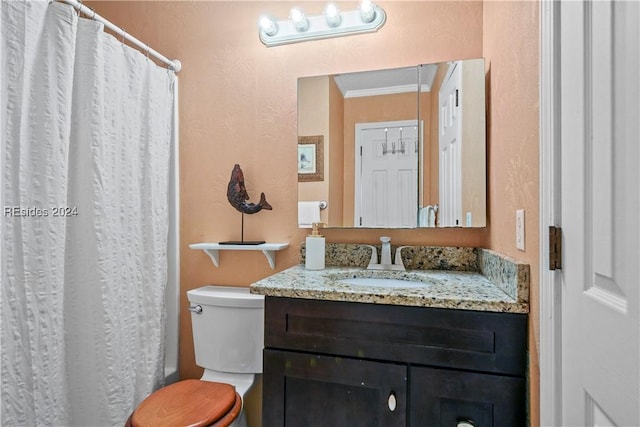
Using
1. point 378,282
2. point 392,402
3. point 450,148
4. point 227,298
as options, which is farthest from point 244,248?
point 450,148

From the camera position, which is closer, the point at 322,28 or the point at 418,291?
the point at 418,291

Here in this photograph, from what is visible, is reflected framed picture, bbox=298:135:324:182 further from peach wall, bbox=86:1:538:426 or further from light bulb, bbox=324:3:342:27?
light bulb, bbox=324:3:342:27

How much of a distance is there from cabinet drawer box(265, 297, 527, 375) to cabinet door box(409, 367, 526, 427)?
28 mm

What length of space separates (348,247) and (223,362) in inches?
29.7

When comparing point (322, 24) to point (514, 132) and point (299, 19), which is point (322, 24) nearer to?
point (299, 19)

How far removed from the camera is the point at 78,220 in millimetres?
1255

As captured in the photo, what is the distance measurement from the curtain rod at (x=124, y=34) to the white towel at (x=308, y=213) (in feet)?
3.30

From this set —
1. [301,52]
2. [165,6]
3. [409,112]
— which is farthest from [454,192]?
[165,6]

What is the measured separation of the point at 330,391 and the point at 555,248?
0.74 metres

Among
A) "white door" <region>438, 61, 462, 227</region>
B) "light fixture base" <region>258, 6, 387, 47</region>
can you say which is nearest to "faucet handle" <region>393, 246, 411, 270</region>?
"white door" <region>438, 61, 462, 227</region>

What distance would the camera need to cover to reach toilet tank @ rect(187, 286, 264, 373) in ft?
4.78

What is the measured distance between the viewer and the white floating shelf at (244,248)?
1.58 metres

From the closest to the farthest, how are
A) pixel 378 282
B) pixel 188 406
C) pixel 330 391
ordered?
pixel 330 391, pixel 188 406, pixel 378 282

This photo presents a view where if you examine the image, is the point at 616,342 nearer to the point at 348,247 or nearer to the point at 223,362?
the point at 348,247
